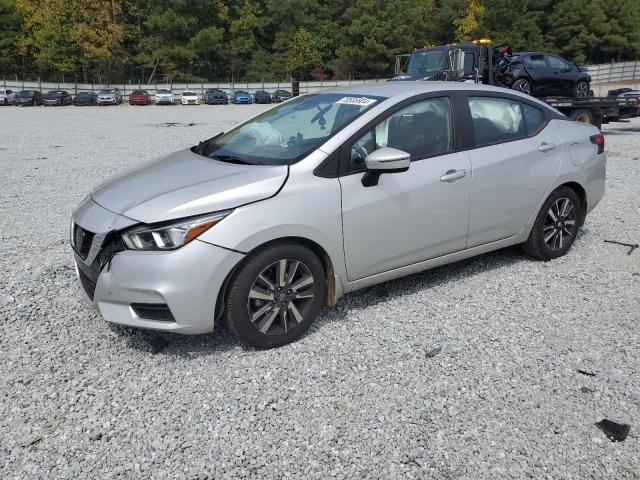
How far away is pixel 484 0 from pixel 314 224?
6918 centimetres

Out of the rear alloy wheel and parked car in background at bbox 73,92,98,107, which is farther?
parked car in background at bbox 73,92,98,107

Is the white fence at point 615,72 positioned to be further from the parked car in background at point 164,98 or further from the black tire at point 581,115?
the black tire at point 581,115

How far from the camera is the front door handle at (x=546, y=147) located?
16.5ft

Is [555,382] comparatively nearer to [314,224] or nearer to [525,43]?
[314,224]

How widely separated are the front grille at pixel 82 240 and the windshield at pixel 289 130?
111 centimetres

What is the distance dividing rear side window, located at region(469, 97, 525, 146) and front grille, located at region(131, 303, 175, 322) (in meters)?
2.75

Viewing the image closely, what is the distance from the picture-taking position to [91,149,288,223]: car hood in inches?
136

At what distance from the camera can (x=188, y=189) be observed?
359cm

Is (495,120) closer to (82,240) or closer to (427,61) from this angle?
(82,240)

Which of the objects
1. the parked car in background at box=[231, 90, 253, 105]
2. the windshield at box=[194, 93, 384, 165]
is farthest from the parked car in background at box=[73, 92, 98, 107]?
the windshield at box=[194, 93, 384, 165]

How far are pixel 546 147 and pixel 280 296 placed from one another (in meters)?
2.86

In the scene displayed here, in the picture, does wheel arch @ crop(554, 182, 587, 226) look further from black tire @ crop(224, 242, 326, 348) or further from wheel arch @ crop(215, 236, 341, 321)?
black tire @ crop(224, 242, 326, 348)

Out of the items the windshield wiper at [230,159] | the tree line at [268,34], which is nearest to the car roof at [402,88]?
the windshield wiper at [230,159]

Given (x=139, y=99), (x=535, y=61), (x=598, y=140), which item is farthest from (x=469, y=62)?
(x=139, y=99)
